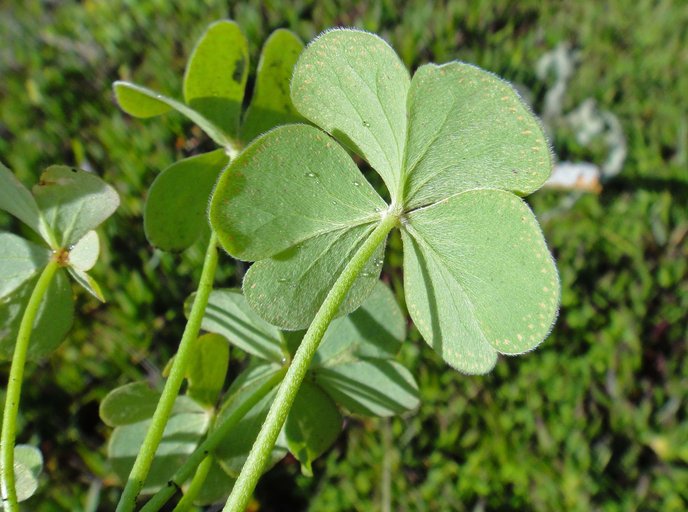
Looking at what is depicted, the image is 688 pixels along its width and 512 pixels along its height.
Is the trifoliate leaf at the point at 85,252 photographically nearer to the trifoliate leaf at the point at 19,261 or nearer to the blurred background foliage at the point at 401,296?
the trifoliate leaf at the point at 19,261

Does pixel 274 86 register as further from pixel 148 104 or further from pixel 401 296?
pixel 401 296

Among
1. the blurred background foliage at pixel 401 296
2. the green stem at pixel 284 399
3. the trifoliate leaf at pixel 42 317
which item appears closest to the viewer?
the green stem at pixel 284 399

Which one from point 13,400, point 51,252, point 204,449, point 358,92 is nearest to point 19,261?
point 51,252

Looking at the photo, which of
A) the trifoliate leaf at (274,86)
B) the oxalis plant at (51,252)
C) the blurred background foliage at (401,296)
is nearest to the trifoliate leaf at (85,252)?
the oxalis plant at (51,252)

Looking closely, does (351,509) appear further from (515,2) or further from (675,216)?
(515,2)

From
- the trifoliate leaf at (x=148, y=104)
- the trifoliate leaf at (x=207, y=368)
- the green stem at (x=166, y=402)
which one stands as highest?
the trifoliate leaf at (x=148, y=104)

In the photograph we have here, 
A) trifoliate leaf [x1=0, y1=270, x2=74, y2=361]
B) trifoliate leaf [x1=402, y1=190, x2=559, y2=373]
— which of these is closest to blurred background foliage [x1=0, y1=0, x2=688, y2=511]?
trifoliate leaf [x1=0, y1=270, x2=74, y2=361]
